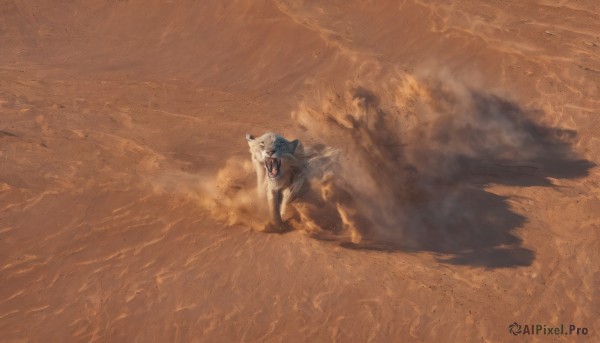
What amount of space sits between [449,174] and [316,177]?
7.97 ft

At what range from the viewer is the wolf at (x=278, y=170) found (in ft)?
25.1

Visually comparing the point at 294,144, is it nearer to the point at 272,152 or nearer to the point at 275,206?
the point at 272,152

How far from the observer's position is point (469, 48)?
41.4 feet

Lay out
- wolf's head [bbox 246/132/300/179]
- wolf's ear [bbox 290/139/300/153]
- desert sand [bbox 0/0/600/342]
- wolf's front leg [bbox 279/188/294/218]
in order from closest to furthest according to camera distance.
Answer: desert sand [bbox 0/0/600/342]
wolf's head [bbox 246/132/300/179]
wolf's ear [bbox 290/139/300/153]
wolf's front leg [bbox 279/188/294/218]

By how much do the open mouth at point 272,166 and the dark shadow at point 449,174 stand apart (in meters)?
1.09

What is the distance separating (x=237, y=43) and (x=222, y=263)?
22.9 ft

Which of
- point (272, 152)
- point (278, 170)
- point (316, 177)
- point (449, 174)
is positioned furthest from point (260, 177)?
point (449, 174)

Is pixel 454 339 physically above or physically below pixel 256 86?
below

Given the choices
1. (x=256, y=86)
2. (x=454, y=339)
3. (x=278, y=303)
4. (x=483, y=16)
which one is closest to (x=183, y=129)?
(x=256, y=86)

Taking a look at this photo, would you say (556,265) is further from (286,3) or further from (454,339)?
(286,3)

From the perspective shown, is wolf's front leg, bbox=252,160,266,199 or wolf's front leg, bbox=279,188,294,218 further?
wolf's front leg, bbox=279,188,294,218

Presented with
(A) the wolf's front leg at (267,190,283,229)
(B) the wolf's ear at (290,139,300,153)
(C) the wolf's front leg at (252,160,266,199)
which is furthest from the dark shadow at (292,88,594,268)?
(B) the wolf's ear at (290,139,300,153)

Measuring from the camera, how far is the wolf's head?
298 inches

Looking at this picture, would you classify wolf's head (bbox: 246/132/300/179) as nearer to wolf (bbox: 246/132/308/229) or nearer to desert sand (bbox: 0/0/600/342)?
wolf (bbox: 246/132/308/229)
